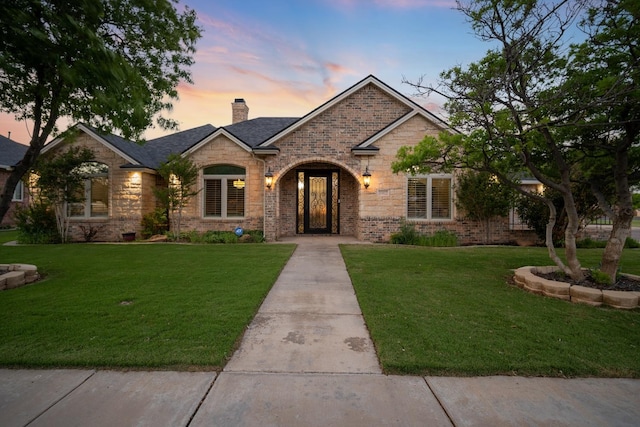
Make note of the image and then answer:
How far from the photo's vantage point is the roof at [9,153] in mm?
20138

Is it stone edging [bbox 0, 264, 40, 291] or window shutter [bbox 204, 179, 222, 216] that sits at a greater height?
window shutter [bbox 204, 179, 222, 216]

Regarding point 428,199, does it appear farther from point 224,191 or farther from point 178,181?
point 178,181

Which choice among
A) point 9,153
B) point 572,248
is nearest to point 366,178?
point 572,248

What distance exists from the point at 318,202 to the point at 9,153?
23414 millimetres

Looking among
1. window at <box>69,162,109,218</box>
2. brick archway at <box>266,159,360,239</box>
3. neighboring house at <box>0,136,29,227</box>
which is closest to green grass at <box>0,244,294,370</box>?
window at <box>69,162,109,218</box>

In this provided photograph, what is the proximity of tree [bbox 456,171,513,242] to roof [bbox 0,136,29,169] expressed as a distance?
87.3 ft

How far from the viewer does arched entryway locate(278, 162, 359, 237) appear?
14.3 m

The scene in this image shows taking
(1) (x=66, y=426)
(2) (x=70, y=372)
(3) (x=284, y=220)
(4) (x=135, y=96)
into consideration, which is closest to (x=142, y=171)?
(3) (x=284, y=220)

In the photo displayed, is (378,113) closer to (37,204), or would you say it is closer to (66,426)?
(66,426)

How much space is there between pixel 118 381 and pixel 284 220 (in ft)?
38.7

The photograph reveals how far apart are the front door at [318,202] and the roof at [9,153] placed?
19810mm

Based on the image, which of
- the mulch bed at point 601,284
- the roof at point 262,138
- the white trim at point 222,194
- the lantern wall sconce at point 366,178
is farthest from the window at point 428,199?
the white trim at point 222,194

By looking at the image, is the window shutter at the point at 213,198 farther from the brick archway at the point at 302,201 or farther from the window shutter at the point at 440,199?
the window shutter at the point at 440,199

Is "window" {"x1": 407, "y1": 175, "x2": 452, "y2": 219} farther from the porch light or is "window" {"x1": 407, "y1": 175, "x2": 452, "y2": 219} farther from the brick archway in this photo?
the porch light
